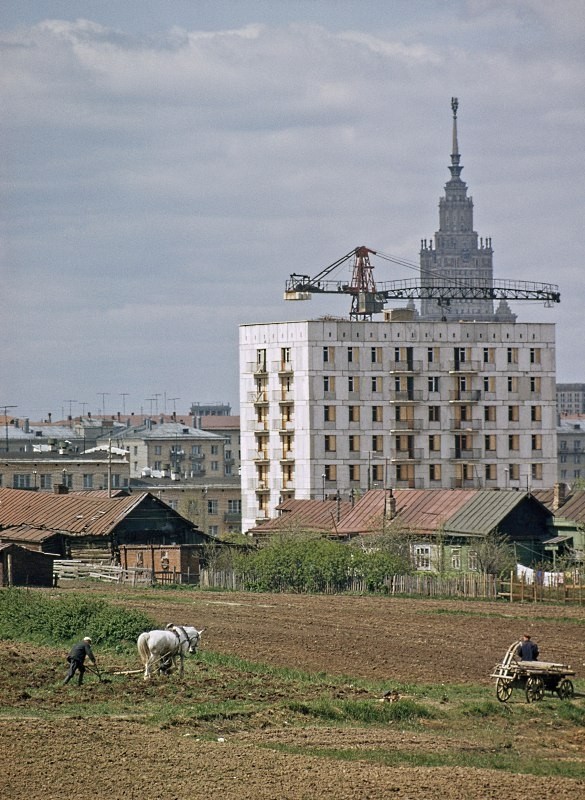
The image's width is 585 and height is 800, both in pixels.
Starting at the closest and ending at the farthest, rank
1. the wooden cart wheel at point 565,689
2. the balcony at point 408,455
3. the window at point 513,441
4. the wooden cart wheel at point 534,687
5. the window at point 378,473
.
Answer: the wooden cart wheel at point 534,687 < the wooden cart wheel at point 565,689 < the window at point 378,473 < the balcony at point 408,455 < the window at point 513,441

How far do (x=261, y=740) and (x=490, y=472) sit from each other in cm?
9343

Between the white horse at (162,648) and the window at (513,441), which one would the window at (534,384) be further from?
the white horse at (162,648)

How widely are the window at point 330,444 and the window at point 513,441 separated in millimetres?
13928

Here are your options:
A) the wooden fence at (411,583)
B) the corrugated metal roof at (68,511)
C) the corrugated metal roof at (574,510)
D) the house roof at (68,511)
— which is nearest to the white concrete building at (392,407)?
the corrugated metal roof at (574,510)

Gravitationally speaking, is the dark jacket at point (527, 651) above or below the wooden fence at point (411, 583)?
below

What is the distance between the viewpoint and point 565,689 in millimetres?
39250

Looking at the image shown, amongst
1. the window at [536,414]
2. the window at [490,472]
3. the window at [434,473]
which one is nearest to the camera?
the window at [434,473]

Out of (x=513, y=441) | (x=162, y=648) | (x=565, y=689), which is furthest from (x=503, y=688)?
(x=513, y=441)

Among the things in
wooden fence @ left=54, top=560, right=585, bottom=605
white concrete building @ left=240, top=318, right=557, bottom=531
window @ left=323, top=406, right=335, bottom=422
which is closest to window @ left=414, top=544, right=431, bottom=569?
wooden fence @ left=54, top=560, right=585, bottom=605

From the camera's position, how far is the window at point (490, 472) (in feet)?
411

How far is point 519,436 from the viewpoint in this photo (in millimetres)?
126438

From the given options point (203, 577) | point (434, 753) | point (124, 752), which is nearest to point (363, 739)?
point (434, 753)

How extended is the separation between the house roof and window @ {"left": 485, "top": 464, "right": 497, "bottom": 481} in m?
40.1

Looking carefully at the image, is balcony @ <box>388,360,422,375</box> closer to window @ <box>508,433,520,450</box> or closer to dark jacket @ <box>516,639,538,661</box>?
window @ <box>508,433,520,450</box>
